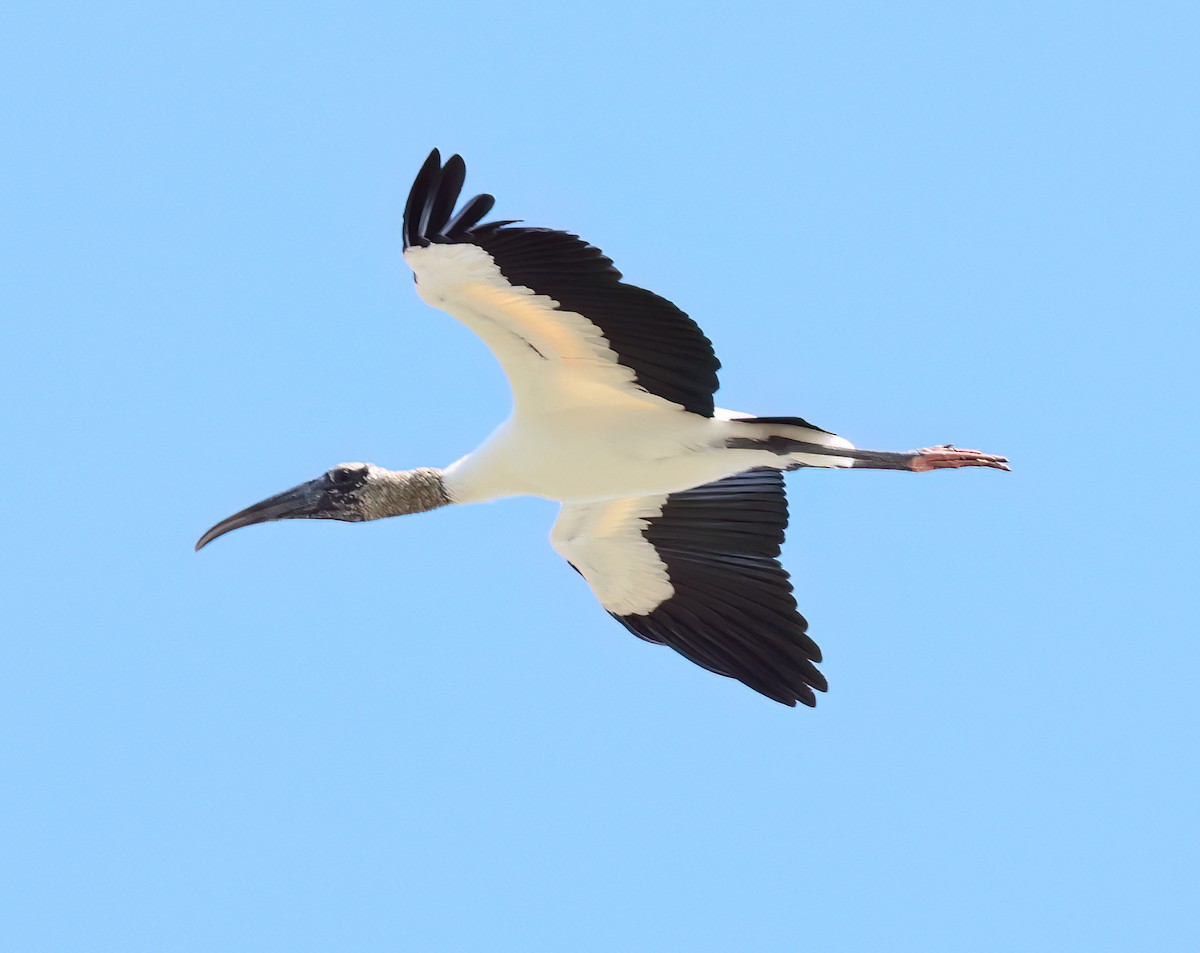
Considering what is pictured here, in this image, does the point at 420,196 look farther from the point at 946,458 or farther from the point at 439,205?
the point at 946,458

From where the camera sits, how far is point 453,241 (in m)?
8.58

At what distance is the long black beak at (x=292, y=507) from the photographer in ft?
35.7

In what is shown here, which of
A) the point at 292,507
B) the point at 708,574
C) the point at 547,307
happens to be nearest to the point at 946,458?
the point at 708,574

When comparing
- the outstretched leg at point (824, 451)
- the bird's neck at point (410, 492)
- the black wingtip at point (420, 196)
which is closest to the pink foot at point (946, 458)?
the outstretched leg at point (824, 451)

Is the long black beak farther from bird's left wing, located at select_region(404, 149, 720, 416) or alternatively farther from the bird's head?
bird's left wing, located at select_region(404, 149, 720, 416)

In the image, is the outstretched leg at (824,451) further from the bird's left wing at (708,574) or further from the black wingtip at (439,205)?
the black wingtip at (439,205)

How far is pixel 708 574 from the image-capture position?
1124 cm

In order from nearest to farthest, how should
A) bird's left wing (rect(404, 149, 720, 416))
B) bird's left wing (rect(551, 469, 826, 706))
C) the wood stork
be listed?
bird's left wing (rect(404, 149, 720, 416)), the wood stork, bird's left wing (rect(551, 469, 826, 706))

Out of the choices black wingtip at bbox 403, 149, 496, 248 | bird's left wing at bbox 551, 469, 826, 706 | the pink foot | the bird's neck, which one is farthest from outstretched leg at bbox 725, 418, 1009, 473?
black wingtip at bbox 403, 149, 496, 248

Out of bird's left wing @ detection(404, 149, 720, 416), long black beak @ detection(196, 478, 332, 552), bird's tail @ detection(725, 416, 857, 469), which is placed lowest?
long black beak @ detection(196, 478, 332, 552)

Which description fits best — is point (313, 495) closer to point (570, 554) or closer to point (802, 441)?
point (570, 554)

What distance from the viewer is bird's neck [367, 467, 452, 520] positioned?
1061cm

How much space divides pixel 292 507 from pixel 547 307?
2.52 m

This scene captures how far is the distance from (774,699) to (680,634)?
2.39 feet
